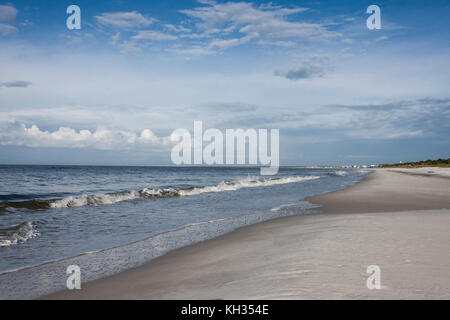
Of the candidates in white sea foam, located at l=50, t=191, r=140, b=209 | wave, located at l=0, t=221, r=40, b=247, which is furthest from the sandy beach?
white sea foam, located at l=50, t=191, r=140, b=209

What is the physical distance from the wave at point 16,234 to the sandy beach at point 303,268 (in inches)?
181

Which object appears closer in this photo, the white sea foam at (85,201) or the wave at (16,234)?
the wave at (16,234)

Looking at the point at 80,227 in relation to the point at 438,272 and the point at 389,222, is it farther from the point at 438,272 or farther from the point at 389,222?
the point at 438,272

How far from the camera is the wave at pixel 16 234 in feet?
28.9

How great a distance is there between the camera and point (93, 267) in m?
6.53

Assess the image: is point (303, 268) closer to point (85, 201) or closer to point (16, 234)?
point (16, 234)

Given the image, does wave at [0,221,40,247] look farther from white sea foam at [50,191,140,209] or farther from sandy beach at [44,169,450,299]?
white sea foam at [50,191,140,209]

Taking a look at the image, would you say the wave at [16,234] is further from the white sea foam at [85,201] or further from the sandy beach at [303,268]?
the white sea foam at [85,201]

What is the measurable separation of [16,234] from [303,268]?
8593mm

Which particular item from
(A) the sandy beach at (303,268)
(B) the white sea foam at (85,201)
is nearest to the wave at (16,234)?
(A) the sandy beach at (303,268)

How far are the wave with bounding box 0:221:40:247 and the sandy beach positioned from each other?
181 inches

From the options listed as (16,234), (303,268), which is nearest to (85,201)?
(16,234)

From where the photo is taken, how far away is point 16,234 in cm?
959
